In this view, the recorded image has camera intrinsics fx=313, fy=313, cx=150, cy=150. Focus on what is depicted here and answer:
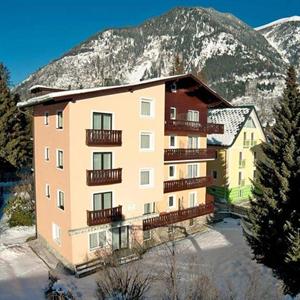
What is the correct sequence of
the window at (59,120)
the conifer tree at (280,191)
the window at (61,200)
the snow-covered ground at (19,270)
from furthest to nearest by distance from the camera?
the window at (61,200) < the window at (59,120) < the snow-covered ground at (19,270) < the conifer tree at (280,191)

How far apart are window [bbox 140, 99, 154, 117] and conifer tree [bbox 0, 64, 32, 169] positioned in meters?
21.2

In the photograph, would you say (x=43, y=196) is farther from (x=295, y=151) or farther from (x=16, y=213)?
(x=295, y=151)

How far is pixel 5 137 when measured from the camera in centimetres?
3653

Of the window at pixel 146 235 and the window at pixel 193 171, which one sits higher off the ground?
the window at pixel 193 171

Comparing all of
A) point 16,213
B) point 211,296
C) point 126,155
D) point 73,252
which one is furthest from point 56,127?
point 211,296

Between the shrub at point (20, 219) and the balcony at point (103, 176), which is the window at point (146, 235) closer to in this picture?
the balcony at point (103, 176)

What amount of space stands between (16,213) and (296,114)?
931 inches

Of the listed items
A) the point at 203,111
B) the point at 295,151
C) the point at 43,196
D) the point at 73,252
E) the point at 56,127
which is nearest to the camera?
the point at 295,151

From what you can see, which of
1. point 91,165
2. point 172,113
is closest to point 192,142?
point 172,113

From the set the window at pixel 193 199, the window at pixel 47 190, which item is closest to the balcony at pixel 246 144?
the window at pixel 193 199

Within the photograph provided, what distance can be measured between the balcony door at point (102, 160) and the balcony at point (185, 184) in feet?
18.4

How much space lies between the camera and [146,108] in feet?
74.2

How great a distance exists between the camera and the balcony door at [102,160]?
2014 centimetres

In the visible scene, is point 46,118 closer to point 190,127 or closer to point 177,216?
point 190,127
